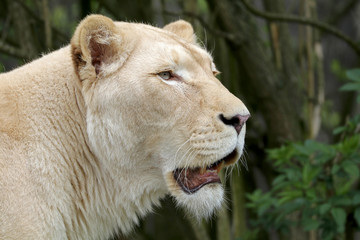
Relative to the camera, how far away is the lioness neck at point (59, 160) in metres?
2.65

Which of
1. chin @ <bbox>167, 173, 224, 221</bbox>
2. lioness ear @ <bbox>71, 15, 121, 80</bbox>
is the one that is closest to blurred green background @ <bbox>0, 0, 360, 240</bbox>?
chin @ <bbox>167, 173, 224, 221</bbox>

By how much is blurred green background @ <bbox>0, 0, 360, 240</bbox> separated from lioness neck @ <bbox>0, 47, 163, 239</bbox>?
155 cm

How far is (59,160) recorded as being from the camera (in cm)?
275

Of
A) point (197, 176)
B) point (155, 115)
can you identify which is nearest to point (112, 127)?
point (155, 115)

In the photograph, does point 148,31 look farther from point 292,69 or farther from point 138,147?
point 292,69

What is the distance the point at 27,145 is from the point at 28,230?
1.26 ft

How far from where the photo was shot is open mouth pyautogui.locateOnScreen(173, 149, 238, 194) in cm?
285

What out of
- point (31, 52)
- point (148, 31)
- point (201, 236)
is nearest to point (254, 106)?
point (201, 236)

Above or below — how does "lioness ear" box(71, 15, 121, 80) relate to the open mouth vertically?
above

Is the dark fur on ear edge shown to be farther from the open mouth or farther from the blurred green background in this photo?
the blurred green background

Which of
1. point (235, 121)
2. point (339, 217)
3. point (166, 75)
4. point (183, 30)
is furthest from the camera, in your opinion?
point (339, 217)

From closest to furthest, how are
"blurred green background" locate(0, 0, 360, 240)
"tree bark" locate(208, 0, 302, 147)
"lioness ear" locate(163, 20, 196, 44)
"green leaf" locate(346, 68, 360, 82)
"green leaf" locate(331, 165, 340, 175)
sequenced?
"lioness ear" locate(163, 20, 196, 44), "green leaf" locate(331, 165, 340, 175), "green leaf" locate(346, 68, 360, 82), "blurred green background" locate(0, 0, 360, 240), "tree bark" locate(208, 0, 302, 147)

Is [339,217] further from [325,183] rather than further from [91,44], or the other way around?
[91,44]

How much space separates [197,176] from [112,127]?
18.9 inches
